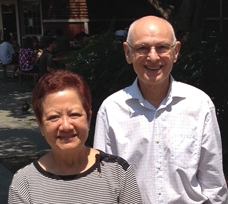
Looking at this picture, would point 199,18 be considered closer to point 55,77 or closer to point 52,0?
point 55,77

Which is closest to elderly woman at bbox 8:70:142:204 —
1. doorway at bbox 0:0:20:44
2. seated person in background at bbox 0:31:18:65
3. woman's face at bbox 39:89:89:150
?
woman's face at bbox 39:89:89:150

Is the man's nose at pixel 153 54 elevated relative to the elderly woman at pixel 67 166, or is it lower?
elevated

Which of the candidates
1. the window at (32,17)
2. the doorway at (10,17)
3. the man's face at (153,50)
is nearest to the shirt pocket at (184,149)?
the man's face at (153,50)

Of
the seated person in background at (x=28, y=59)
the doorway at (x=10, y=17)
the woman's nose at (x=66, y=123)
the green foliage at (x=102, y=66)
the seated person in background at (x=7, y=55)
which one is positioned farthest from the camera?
the doorway at (x=10, y=17)

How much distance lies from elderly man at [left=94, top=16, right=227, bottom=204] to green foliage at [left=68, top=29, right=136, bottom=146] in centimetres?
280

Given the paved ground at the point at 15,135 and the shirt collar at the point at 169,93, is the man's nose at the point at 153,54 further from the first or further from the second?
the paved ground at the point at 15,135

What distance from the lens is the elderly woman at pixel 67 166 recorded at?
2.24 meters

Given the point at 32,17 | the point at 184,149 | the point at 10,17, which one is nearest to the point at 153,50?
the point at 184,149

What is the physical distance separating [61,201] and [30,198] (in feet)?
0.43

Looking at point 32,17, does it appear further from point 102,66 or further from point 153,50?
point 153,50

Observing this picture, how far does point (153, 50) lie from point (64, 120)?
0.62 m

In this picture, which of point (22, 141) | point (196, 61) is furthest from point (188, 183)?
point (22, 141)

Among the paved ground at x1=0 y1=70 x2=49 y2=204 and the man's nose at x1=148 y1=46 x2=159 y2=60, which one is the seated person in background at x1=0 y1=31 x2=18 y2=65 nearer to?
the paved ground at x1=0 y1=70 x2=49 y2=204

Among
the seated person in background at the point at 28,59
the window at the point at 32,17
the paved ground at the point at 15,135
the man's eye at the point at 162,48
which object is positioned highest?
the window at the point at 32,17
